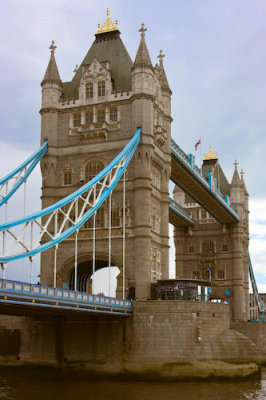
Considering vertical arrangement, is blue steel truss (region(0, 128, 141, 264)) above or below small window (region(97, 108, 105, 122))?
below

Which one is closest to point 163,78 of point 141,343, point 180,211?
point 180,211

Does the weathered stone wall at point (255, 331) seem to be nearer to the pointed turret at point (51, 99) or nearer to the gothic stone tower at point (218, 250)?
the gothic stone tower at point (218, 250)

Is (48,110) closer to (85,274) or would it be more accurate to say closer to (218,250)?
(85,274)

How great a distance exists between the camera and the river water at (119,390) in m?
34.6

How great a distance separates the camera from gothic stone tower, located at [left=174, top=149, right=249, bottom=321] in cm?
8012

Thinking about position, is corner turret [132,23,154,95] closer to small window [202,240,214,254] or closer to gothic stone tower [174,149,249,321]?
gothic stone tower [174,149,249,321]

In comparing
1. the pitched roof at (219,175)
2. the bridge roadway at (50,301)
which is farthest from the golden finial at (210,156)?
the bridge roadway at (50,301)

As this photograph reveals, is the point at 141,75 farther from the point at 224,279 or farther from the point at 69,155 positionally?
the point at 224,279

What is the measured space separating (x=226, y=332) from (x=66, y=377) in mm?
12249

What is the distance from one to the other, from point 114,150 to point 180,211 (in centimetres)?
2825

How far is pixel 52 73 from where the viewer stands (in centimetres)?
5403

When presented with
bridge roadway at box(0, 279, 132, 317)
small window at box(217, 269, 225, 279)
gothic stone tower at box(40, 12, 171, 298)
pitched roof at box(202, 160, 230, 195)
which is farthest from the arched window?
pitched roof at box(202, 160, 230, 195)

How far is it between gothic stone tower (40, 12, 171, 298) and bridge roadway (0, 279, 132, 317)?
26.1 ft

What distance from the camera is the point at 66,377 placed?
140 feet
